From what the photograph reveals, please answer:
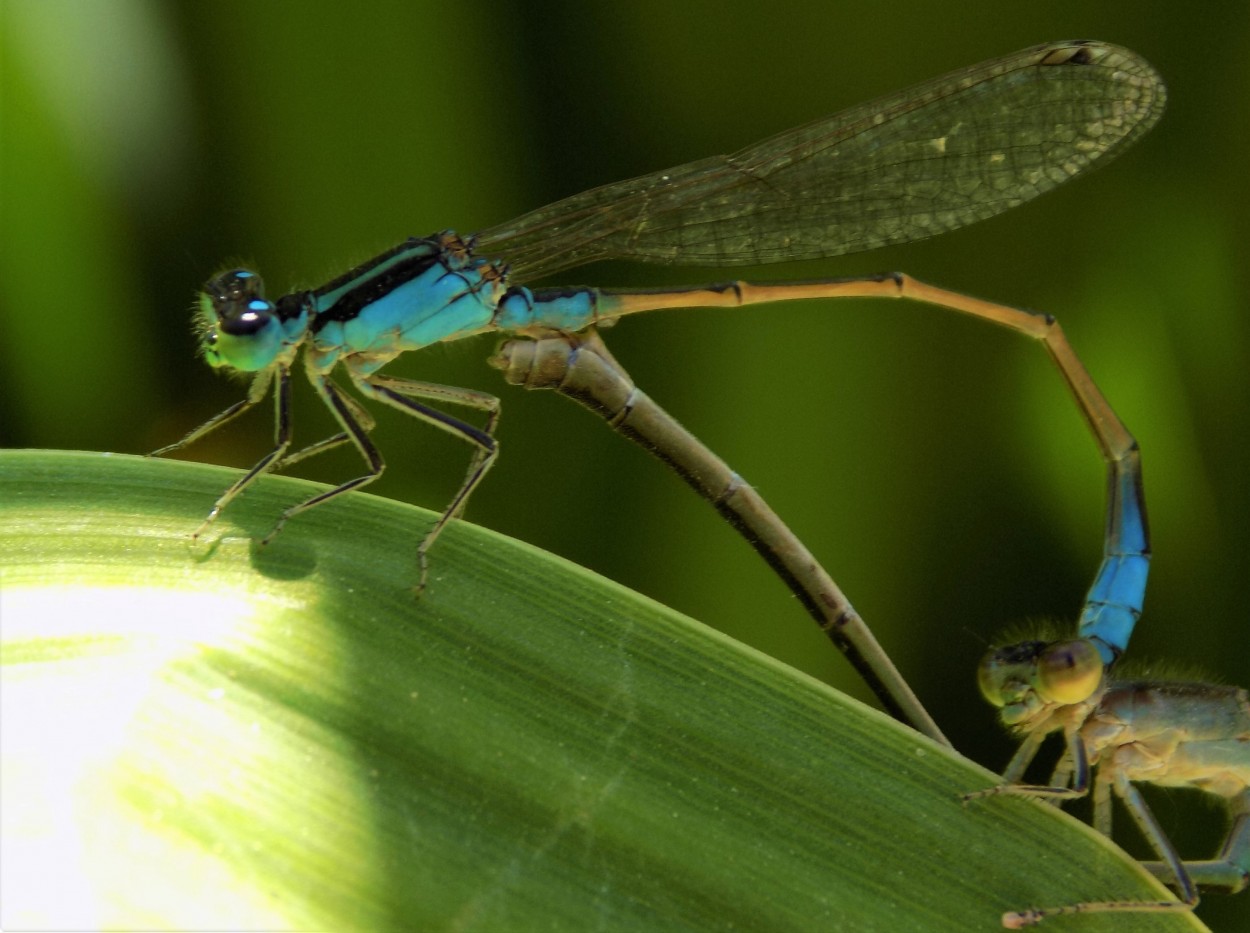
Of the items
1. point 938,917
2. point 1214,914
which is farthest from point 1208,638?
point 938,917

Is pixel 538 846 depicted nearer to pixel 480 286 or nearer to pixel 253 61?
pixel 480 286

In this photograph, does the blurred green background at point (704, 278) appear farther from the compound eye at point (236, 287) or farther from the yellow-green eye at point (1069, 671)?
the yellow-green eye at point (1069, 671)

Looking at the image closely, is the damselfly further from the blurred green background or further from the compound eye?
the blurred green background

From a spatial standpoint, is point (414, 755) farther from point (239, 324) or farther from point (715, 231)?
point (715, 231)

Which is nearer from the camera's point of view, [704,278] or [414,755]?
[414,755]

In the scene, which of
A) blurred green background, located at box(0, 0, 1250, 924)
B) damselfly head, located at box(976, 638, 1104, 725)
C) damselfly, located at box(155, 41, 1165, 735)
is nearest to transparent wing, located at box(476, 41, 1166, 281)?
damselfly, located at box(155, 41, 1165, 735)

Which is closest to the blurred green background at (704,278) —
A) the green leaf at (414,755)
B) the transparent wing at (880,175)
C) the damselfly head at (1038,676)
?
the transparent wing at (880,175)

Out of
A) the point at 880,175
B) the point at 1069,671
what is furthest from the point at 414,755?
the point at 880,175
